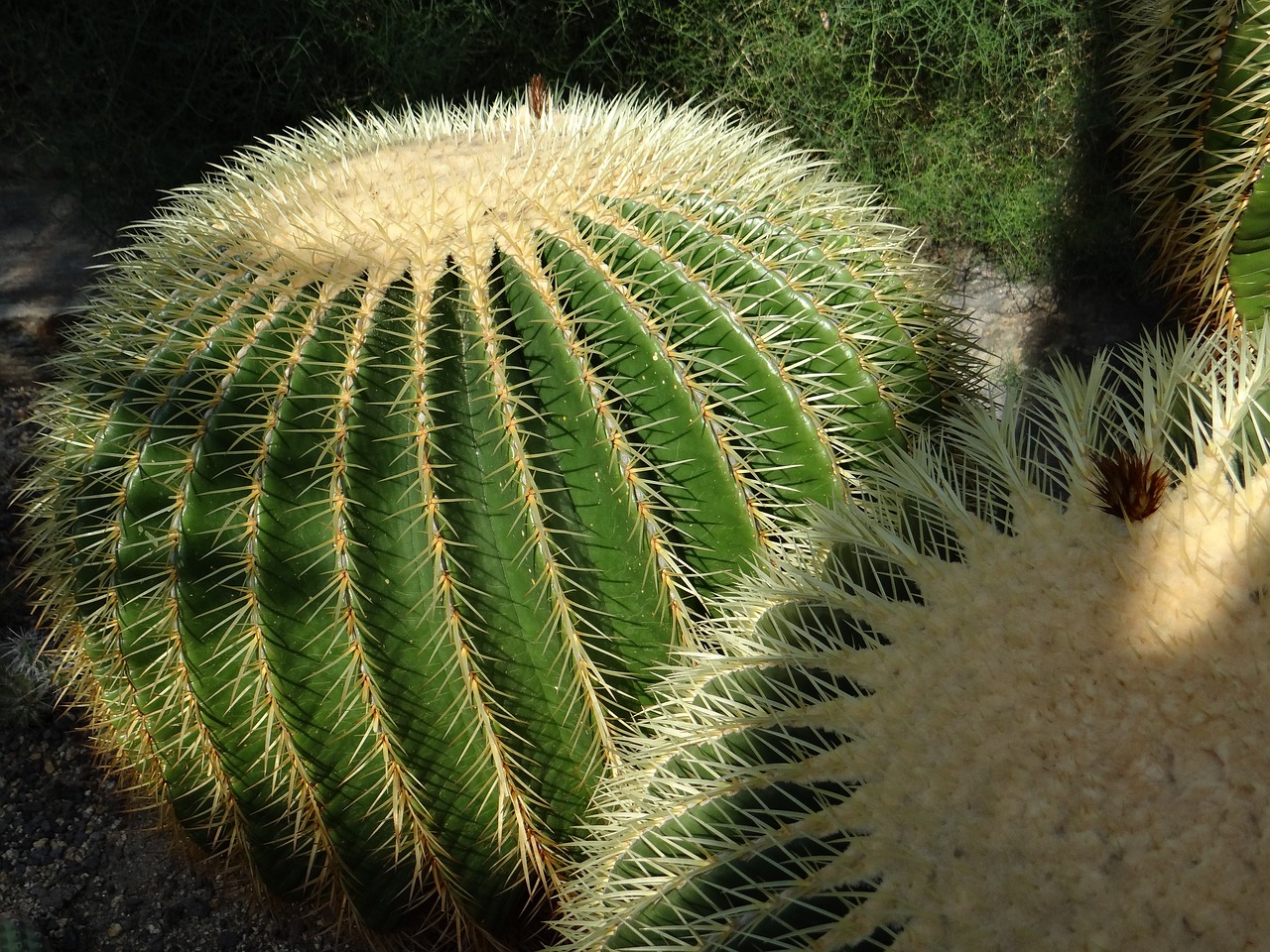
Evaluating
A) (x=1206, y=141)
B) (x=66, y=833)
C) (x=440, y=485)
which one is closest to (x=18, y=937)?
(x=66, y=833)

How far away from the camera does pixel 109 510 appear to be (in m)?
1.66

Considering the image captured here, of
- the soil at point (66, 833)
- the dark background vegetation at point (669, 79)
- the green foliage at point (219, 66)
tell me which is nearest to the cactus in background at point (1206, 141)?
the dark background vegetation at point (669, 79)

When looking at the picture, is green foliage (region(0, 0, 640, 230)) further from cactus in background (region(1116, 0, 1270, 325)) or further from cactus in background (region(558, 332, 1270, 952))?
cactus in background (region(558, 332, 1270, 952))

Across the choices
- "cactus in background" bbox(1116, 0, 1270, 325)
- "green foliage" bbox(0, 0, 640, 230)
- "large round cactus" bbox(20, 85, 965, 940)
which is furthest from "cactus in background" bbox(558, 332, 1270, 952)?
"green foliage" bbox(0, 0, 640, 230)

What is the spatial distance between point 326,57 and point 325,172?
5.60 ft

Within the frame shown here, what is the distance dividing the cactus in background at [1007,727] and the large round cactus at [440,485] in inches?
13.9

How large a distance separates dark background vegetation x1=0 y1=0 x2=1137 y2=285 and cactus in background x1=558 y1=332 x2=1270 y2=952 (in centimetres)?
226

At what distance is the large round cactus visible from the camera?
1.55 m

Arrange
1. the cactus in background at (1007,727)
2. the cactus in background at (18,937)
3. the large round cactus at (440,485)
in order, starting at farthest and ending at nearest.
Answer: the cactus in background at (18,937)
the large round cactus at (440,485)
the cactus in background at (1007,727)

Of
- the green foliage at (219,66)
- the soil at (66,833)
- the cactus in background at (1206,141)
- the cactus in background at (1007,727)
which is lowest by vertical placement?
the soil at (66,833)

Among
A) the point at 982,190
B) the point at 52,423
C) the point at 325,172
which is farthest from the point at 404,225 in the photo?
the point at 982,190

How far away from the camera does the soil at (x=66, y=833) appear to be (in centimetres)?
209

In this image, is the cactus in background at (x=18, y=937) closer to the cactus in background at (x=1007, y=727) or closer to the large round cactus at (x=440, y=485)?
the large round cactus at (x=440, y=485)

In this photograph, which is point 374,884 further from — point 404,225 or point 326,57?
point 326,57
